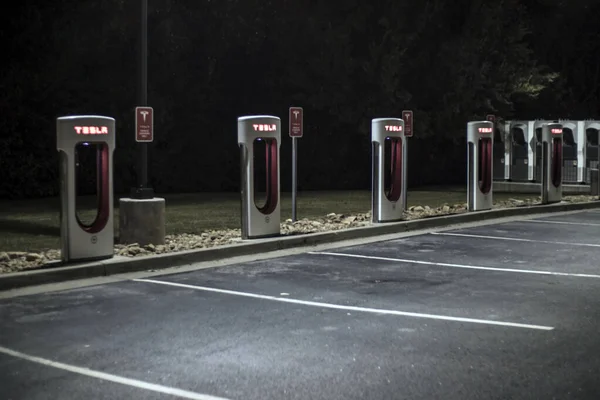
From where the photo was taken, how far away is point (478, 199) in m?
17.3

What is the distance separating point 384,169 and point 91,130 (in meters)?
5.78

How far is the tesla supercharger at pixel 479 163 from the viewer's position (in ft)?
55.6

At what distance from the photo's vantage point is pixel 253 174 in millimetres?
12523

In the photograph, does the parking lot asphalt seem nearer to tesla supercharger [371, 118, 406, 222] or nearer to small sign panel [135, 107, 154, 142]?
small sign panel [135, 107, 154, 142]

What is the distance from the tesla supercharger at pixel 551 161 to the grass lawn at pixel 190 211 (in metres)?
2.27

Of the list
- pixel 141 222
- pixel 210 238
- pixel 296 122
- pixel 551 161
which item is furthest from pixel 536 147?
pixel 141 222

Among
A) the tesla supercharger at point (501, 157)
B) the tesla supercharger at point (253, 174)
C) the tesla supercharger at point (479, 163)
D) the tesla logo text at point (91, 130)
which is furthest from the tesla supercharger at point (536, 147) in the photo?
the tesla logo text at point (91, 130)

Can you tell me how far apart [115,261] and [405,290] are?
332 cm

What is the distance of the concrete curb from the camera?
31.8 feet

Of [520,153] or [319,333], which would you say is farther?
[520,153]

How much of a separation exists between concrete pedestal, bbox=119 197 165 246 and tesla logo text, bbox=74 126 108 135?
4.98 feet

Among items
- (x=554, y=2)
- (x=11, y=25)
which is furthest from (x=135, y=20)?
(x=554, y=2)

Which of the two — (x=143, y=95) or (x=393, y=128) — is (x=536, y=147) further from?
(x=143, y=95)

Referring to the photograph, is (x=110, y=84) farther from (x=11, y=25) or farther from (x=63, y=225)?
(x=63, y=225)
